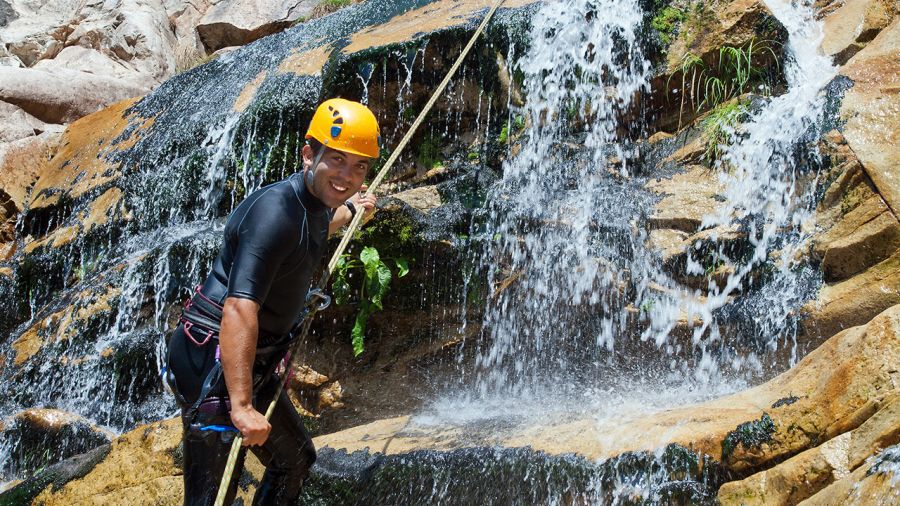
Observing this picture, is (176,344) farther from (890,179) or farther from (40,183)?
(40,183)

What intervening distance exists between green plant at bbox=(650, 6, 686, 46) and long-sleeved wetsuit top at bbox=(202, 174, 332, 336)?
549 centimetres

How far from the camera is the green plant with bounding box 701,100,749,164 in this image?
673 cm

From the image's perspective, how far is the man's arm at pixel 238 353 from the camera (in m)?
2.80

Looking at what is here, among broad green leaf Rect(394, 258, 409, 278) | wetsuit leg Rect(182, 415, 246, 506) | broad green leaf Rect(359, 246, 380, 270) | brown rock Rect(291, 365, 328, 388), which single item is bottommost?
brown rock Rect(291, 365, 328, 388)

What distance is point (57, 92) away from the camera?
12.0 m

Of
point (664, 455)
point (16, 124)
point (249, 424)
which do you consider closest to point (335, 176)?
point (249, 424)

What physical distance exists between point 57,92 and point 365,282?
7.79 metres

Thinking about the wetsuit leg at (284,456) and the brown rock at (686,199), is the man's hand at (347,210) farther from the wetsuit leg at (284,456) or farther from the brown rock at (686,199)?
the brown rock at (686,199)

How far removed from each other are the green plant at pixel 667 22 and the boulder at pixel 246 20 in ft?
23.7

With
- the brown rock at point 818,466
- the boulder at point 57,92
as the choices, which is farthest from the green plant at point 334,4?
the brown rock at point 818,466

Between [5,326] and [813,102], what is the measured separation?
27.6 ft

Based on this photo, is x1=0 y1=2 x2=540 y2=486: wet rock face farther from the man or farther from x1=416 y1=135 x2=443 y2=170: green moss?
the man

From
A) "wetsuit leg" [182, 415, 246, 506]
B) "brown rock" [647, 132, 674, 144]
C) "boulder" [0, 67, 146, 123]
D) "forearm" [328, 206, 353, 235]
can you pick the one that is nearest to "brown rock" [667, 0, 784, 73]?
"brown rock" [647, 132, 674, 144]

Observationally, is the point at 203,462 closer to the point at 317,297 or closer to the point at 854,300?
the point at 317,297
